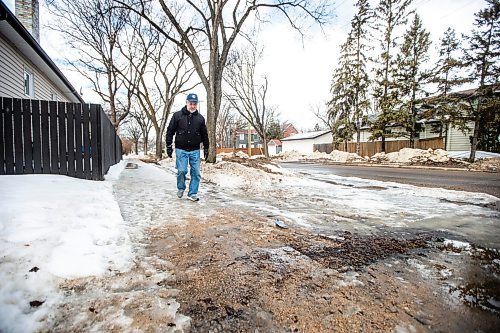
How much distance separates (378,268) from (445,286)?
1.56 feet

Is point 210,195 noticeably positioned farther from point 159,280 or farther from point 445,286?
point 445,286

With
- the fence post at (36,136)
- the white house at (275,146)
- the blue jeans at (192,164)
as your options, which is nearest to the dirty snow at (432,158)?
the blue jeans at (192,164)

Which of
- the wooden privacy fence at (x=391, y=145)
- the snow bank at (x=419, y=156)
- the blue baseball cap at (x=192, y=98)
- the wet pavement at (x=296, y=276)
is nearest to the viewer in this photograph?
the wet pavement at (x=296, y=276)

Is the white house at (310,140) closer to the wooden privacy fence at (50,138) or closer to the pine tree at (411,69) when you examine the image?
the pine tree at (411,69)

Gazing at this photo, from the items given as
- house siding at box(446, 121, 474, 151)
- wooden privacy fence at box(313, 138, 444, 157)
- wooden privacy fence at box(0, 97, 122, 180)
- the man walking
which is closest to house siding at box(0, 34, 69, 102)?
wooden privacy fence at box(0, 97, 122, 180)

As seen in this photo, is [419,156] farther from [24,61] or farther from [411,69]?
[24,61]

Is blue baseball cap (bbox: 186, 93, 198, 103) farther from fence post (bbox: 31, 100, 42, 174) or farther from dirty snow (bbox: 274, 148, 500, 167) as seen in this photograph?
dirty snow (bbox: 274, 148, 500, 167)

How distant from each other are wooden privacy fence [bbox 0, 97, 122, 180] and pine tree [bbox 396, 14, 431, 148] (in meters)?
Result: 25.6

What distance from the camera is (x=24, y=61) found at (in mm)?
9180

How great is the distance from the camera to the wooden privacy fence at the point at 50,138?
511 cm

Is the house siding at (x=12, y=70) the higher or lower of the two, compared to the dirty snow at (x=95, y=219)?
higher

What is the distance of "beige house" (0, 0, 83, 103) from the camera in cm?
698

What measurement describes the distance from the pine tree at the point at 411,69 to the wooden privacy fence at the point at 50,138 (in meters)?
25.6

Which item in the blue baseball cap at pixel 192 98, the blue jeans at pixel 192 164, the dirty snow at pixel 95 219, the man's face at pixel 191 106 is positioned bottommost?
the dirty snow at pixel 95 219
